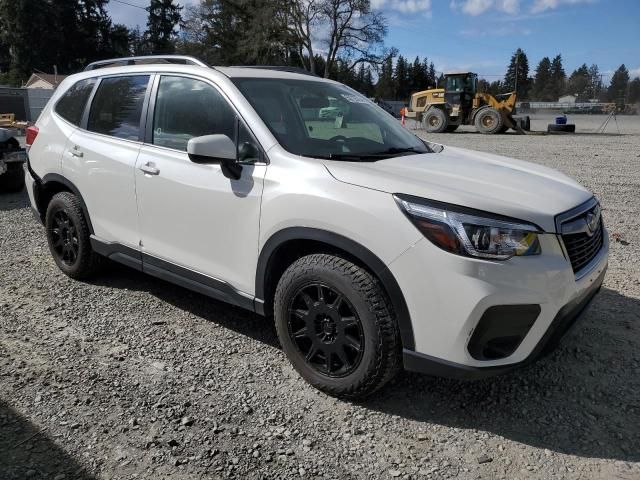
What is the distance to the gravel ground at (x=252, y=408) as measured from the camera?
2.53 m

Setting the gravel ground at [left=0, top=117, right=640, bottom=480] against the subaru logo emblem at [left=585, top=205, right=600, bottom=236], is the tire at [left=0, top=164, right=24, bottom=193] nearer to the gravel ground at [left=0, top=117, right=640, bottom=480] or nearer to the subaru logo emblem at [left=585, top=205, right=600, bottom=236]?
the gravel ground at [left=0, top=117, right=640, bottom=480]

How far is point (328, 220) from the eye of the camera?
2.79 meters

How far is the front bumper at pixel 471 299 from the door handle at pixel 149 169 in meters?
1.87

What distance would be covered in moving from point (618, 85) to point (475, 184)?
100.0m

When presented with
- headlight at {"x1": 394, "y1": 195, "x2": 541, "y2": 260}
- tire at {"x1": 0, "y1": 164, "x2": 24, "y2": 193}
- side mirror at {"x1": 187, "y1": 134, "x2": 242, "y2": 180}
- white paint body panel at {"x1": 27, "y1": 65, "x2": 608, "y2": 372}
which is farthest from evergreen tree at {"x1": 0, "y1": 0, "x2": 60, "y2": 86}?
headlight at {"x1": 394, "y1": 195, "x2": 541, "y2": 260}

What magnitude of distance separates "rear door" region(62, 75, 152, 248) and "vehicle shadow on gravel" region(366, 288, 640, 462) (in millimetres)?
2256

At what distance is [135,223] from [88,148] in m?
0.82

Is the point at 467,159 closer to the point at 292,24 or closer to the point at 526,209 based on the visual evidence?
the point at 526,209

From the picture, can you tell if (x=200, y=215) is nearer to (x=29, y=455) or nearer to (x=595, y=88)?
(x=29, y=455)

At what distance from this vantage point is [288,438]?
2719mm

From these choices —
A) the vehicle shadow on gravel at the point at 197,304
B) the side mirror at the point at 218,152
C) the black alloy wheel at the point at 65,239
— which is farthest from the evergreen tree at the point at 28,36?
the side mirror at the point at 218,152

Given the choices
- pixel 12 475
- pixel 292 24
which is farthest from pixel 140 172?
pixel 292 24

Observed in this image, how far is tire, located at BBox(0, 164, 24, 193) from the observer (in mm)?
8391

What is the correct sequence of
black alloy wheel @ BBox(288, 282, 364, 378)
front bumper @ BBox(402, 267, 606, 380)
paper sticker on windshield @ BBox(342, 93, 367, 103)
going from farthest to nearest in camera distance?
1. paper sticker on windshield @ BBox(342, 93, 367, 103)
2. black alloy wheel @ BBox(288, 282, 364, 378)
3. front bumper @ BBox(402, 267, 606, 380)
